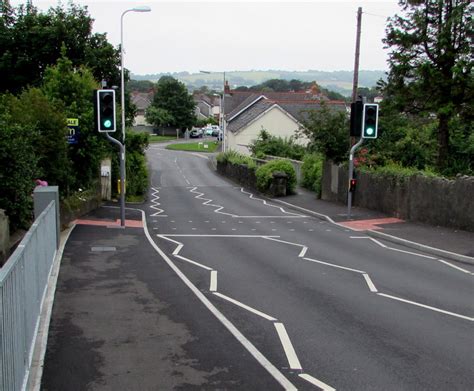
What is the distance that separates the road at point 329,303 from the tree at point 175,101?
90.8 meters

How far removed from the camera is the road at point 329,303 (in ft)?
24.3

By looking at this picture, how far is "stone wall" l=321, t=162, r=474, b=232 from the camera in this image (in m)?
19.6

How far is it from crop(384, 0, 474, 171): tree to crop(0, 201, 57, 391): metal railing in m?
20.4

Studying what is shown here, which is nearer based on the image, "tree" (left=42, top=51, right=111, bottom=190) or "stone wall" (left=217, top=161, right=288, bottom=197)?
"tree" (left=42, top=51, right=111, bottom=190)

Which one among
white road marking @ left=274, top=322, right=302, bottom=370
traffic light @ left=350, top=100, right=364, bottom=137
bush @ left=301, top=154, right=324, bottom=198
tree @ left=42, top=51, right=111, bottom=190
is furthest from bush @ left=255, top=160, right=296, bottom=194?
white road marking @ left=274, top=322, right=302, bottom=370

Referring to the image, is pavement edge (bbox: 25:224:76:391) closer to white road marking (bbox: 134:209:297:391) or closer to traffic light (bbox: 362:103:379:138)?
white road marking (bbox: 134:209:297:391)

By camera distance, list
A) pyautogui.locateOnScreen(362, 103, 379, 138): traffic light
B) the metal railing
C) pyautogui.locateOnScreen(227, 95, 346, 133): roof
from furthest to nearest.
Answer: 1. pyautogui.locateOnScreen(227, 95, 346, 133): roof
2. pyautogui.locateOnScreen(362, 103, 379, 138): traffic light
3. the metal railing

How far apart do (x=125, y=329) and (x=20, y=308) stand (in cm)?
267

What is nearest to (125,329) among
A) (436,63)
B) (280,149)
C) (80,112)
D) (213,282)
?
(213,282)

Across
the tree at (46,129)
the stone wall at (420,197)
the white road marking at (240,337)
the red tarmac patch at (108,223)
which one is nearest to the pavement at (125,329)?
the white road marking at (240,337)

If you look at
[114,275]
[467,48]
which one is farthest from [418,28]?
[114,275]

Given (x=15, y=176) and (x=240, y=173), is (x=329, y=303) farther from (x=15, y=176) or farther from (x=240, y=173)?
(x=240, y=173)

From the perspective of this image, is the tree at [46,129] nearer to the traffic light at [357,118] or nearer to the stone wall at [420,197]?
the traffic light at [357,118]

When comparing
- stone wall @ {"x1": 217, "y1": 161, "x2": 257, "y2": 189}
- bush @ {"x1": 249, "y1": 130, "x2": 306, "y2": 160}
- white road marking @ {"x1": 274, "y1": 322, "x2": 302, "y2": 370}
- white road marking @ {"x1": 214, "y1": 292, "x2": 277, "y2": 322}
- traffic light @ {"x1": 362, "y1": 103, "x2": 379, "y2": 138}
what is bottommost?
stone wall @ {"x1": 217, "y1": 161, "x2": 257, "y2": 189}
